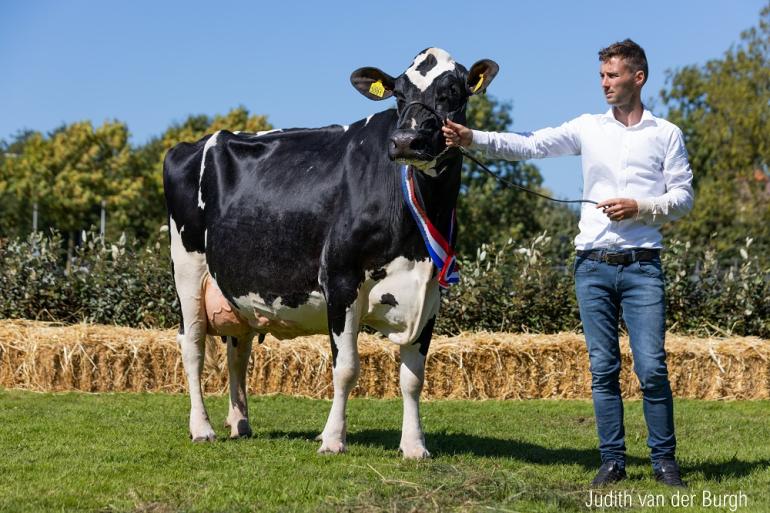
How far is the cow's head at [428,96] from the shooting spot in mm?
6105

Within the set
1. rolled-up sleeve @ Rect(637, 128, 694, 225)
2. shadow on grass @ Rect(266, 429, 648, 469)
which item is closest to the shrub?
shadow on grass @ Rect(266, 429, 648, 469)

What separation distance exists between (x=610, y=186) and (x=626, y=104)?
1.66 feet

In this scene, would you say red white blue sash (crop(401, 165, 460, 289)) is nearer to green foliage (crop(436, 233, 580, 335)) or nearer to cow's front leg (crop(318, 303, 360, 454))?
cow's front leg (crop(318, 303, 360, 454))

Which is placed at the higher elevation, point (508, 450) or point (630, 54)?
point (630, 54)

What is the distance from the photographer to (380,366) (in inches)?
450

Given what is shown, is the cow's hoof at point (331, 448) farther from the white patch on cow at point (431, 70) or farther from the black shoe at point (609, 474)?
the white patch on cow at point (431, 70)

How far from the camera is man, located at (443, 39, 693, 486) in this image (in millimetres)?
5742

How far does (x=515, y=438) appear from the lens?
8.20 meters

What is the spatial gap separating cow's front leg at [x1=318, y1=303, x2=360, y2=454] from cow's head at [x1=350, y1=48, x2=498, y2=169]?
4.23 ft

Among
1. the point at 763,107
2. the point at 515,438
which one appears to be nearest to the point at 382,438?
the point at 515,438

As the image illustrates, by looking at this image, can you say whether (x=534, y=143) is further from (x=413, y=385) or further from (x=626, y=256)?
(x=413, y=385)

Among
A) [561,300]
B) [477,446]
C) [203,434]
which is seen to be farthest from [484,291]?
[203,434]

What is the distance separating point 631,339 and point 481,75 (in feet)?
6.90

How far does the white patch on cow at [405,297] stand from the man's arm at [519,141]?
108cm
